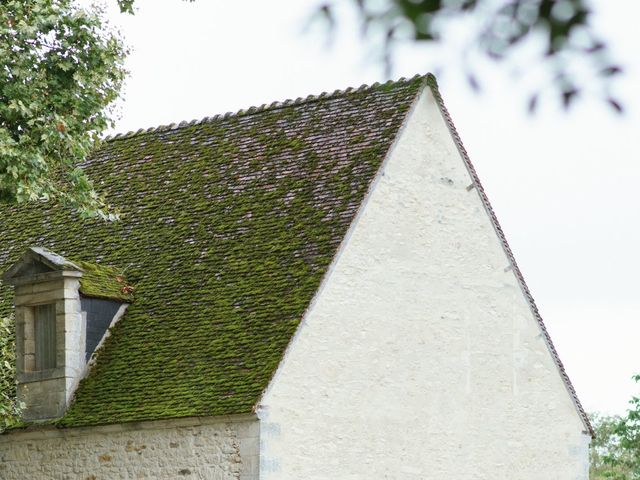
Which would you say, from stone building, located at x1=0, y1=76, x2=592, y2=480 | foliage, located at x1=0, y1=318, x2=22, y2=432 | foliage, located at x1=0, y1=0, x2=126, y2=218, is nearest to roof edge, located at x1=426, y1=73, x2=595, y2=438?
stone building, located at x1=0, y1=76, x2=592, y2=480

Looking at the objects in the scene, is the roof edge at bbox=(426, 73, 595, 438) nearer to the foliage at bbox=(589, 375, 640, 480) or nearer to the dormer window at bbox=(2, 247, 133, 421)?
the dormer window at bbox=(2, 247, 133, 421)

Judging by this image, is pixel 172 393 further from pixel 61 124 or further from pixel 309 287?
pixel 61 124

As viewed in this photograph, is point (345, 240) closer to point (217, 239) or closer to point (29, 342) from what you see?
point (217, 239)

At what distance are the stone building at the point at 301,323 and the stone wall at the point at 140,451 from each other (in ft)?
0.09

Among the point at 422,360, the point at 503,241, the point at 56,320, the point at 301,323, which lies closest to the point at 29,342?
the point at 56,320

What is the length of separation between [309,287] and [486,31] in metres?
12.5

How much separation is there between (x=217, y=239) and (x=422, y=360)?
10.7 feet

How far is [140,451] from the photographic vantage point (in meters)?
17.1

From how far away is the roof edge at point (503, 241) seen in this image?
19.5 m

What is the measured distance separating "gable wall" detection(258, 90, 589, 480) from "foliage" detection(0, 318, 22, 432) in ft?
10.6

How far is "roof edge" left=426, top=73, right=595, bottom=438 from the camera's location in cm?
1947

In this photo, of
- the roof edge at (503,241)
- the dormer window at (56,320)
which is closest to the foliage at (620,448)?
the roof edge at (503,241)

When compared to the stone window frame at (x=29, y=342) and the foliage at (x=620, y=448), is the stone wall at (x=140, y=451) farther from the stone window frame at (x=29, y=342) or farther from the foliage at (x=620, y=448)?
the foliage at (x=620, y=448)

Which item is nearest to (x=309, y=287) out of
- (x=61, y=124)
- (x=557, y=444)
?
(x=61, y=124)
